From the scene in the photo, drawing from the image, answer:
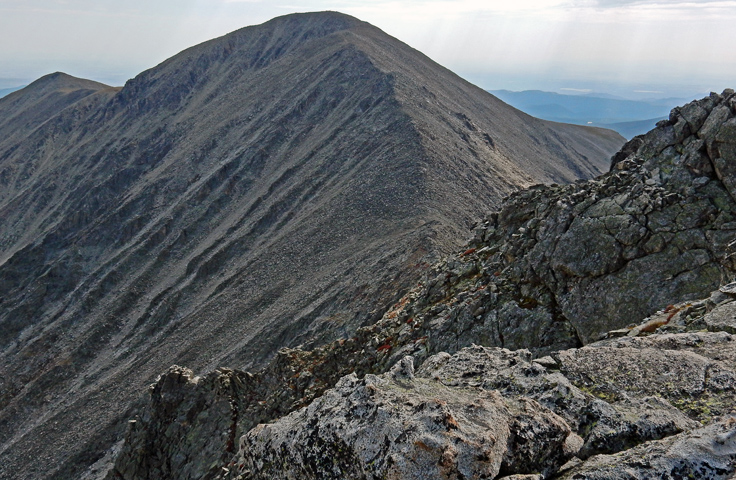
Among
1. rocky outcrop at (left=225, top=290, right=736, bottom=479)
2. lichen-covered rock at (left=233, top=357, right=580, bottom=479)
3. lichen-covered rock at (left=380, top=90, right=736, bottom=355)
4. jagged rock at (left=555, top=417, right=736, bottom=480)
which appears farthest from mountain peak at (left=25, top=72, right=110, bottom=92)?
jagged rock at (left=555, top=417, right=736, bottom=480)

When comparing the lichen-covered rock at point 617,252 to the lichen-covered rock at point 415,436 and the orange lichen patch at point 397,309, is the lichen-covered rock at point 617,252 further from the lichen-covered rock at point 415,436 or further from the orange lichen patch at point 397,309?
the lichen-covered rock at point 415,436

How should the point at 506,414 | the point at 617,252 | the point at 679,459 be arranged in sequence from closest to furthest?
the point at 679,459 → the point at 506,414 → the point at 617,252

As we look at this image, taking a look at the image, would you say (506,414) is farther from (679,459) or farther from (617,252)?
(617,252)

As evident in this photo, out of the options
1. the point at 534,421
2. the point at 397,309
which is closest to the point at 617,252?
the point at 534,421

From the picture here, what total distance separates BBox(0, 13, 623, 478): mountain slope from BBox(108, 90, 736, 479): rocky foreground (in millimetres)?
11754

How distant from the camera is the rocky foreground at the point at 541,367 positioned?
8.28 meters

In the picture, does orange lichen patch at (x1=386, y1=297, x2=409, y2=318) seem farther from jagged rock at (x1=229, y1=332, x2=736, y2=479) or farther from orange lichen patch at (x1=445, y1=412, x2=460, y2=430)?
orange lichen patch at (x1=445, y1=412, x2=460, y2=430)

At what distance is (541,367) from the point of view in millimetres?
10578

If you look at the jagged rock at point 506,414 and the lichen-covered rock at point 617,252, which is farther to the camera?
the lichen-covered rock at point 617,252

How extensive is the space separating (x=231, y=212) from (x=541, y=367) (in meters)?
71.5

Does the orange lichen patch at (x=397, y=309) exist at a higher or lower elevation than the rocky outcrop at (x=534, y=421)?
lower

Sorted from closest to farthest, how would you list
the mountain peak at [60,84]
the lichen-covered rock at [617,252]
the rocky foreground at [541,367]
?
the rocky foreground at [541,367] < the lichen-covered rock at [617,252] < the mountain peak at [60,84]

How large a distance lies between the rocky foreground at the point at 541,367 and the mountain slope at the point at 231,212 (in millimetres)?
11754

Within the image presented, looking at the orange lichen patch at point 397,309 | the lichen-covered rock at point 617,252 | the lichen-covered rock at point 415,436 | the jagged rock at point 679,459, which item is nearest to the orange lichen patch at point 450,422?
the lichen-covered rock at point 415,436
